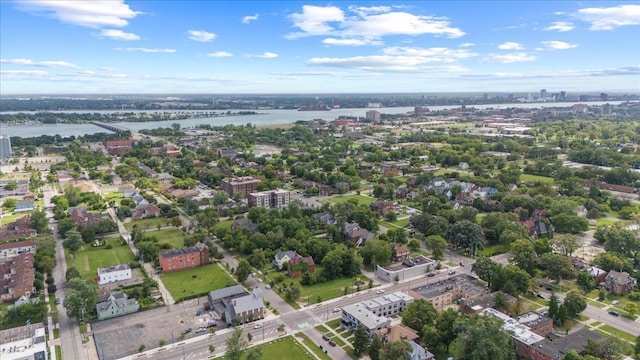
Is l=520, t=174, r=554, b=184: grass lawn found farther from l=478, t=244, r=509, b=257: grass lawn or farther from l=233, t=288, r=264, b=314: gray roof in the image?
l=233, t=288, r=264, b=314: gray roof

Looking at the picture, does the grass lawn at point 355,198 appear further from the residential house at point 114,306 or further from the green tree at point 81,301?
the green tree at point 81,301

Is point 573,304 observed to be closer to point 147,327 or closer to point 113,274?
point 147,327

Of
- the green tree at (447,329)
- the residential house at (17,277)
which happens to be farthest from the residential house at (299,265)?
the residential house at (17,277)

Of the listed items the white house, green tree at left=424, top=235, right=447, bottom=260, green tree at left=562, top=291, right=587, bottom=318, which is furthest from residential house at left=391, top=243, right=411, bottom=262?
the white house

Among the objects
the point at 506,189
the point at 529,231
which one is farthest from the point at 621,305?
the point at 506,189

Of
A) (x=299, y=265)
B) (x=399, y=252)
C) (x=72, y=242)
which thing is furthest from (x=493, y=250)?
(x=72, y=242)

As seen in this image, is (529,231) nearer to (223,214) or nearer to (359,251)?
(359,251)
